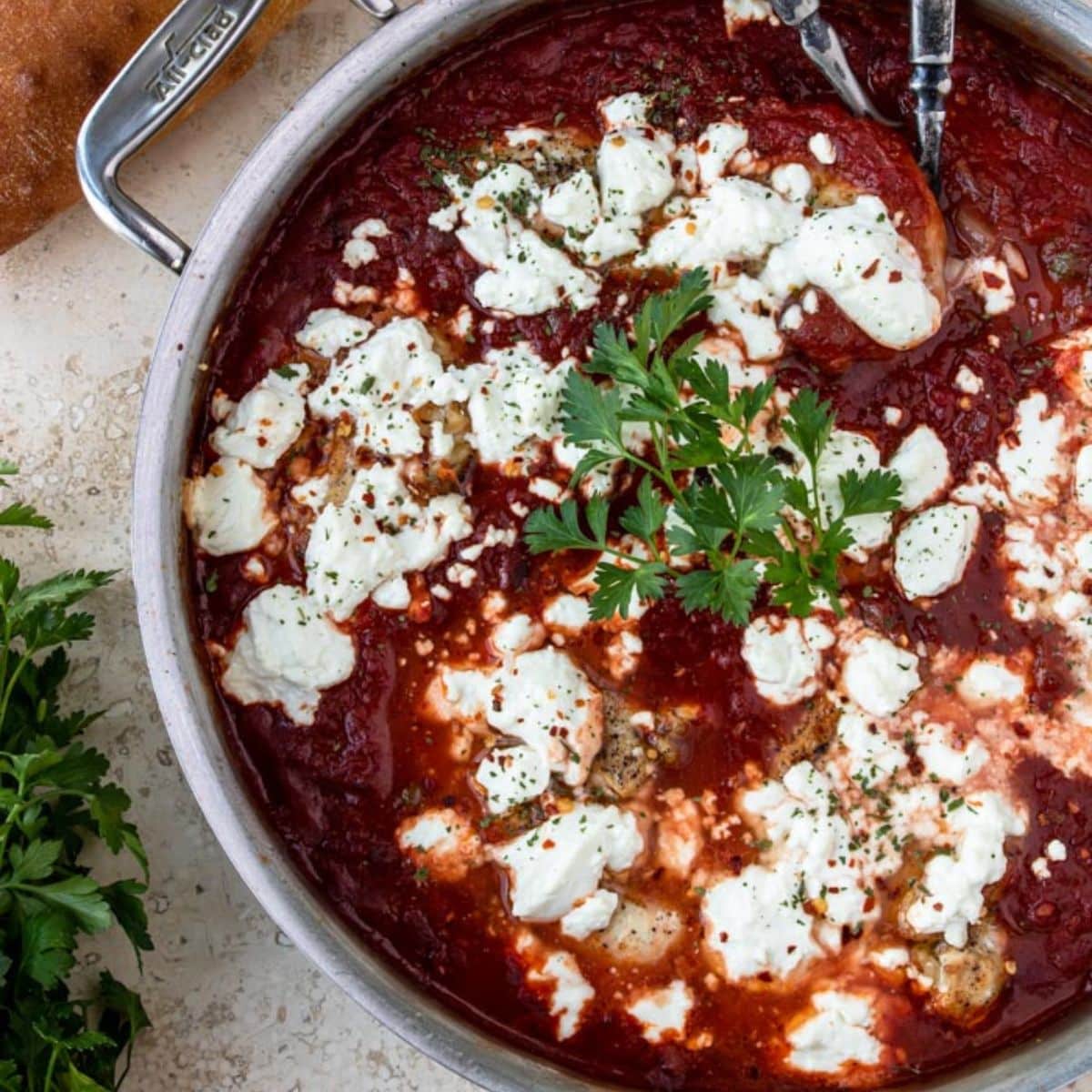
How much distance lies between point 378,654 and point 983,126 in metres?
1.63

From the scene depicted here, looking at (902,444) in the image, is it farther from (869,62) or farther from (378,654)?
(378,654)

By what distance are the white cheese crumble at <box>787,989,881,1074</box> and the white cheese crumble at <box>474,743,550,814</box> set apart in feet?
2.28

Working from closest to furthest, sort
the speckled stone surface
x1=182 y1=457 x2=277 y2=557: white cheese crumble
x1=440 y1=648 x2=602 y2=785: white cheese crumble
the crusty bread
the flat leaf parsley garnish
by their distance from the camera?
the flat leaf parsley garnish < x1=440 y1=648 x2=602 y2=785: white cheese crumble < x1=182 y1=457 x2=277 y2=557: white cheese crumble < the crusty bread < the speckled stone surface

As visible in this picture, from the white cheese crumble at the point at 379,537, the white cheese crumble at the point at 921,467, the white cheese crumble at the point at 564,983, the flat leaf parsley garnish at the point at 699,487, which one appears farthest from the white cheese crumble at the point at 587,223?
the white cheese crumble at the point at 564,983

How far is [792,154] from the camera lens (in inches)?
108

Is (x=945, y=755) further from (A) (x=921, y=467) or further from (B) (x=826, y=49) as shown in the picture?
(B) (x=826, y=49)

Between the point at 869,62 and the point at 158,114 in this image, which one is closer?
the point at 158,114

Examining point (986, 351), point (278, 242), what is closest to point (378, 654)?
point (278, 242)

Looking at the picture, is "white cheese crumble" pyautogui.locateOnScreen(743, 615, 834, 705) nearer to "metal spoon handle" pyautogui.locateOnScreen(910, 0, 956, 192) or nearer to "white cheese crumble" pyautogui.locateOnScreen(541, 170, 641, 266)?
"white cheese crumble" pyautogui.locateOnScreen(541, 170, 641, 266)

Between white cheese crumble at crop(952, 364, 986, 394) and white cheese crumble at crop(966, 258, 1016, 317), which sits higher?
white cheese crumble at crop(966, 258, 1016, 317)

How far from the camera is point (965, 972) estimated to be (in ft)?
9.01

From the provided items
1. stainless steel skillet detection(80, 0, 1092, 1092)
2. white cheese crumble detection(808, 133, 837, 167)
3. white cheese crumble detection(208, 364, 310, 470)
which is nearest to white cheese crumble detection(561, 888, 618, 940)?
stainless steel skillet detection(80, 0, 1092, 1092)

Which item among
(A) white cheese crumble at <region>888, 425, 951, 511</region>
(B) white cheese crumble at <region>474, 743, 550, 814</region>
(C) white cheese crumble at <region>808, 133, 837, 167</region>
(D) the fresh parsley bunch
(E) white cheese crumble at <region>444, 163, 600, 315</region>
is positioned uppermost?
(C) white cheese crumble at <region>808, 133, 837, 167</region>

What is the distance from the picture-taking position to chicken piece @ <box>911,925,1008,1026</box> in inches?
108
